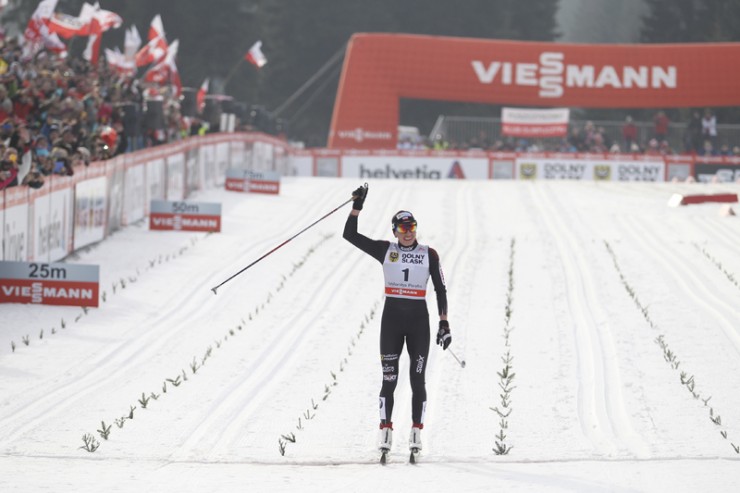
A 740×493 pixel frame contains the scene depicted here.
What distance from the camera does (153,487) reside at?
9.06 meters

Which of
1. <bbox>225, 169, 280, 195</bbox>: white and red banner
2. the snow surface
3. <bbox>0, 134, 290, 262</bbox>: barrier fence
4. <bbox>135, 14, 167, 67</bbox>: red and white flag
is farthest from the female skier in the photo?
<bbox>135, 14, 167, 67</bbox>: red and white flag

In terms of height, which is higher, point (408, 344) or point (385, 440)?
point (408, 344)

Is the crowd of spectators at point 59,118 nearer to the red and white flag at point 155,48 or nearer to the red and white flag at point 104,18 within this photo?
the red and white flag at point 104,18

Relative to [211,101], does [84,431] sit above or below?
below

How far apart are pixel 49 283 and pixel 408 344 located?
24.6 feet

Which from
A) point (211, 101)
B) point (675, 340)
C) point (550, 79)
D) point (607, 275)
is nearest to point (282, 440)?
point (675, 340)

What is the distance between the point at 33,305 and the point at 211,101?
16687 millimetres

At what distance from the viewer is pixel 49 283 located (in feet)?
54.3

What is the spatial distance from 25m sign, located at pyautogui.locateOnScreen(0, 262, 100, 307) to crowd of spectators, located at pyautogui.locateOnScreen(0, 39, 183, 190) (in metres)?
1.10

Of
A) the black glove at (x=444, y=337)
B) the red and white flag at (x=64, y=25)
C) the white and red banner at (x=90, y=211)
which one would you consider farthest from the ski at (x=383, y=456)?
the red and white flag at (x=64, y=25)

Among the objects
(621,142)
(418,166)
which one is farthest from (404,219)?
(621,142)

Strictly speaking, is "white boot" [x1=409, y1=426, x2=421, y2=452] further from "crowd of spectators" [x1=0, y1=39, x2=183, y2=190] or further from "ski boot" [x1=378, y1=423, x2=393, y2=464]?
"crowd of spectators" [x1=0, y1=39, x2=183, y2=190]

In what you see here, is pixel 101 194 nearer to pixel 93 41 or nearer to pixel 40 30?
pixel 40 30

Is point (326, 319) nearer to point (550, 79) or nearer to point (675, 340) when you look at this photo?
point (675, 340)
